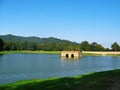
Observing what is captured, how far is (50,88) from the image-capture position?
64.9 ft

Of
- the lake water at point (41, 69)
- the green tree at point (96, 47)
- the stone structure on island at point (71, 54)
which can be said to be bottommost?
the lake water at point (41, 69)

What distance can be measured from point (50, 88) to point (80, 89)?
262cm

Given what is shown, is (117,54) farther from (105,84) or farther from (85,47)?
(105,84)

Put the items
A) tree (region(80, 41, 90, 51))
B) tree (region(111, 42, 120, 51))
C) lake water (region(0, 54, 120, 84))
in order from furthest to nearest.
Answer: tree (region(80, 41, 90, 51)) < tree (region(111, 42, 120, 51)) < lake water (region(0, 54, 120, 84))

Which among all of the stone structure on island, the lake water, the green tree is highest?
the green tree

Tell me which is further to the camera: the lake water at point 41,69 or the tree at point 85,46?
the tree at point 85,46

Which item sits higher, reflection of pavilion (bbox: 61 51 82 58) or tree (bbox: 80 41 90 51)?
tree (bbox: 80 41 90 51)

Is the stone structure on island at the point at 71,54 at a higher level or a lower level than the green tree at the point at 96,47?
lower

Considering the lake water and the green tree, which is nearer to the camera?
the lake water

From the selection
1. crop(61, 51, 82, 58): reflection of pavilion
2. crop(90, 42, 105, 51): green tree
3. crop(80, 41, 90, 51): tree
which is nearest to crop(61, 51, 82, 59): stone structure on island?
crop(61, 51, 82, 58): reflection of pavilion

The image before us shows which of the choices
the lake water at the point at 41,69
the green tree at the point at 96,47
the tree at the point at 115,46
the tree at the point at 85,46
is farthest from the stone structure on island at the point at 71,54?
the tree at the point at 115,46

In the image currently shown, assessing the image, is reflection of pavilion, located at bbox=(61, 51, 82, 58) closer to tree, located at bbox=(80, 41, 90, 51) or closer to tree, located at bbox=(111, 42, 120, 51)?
tree, located at bbox=(80, 41, 90, 51)

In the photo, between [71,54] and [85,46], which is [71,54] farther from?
[85,46]

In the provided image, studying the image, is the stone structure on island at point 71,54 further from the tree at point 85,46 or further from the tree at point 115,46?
the tree at point 115,46
